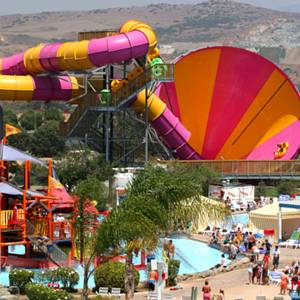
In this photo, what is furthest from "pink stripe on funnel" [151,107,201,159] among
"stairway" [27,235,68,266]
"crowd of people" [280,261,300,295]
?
"crowd of people" [280,261,300,295]

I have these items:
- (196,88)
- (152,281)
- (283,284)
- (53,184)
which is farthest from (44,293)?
(196,88)

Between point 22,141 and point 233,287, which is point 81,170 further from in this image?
point 22,141

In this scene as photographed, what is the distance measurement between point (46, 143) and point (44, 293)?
163ft

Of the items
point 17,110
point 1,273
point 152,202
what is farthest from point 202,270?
point 17,110

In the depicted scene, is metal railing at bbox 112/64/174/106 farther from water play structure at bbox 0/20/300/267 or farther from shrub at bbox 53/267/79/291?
shrub at bbox 53/267/79/291

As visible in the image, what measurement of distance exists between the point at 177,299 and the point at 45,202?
19.2ft

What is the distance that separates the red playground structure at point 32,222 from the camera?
24719 mm

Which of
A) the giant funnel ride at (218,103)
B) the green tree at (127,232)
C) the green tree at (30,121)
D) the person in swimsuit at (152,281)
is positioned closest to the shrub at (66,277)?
the person in swimsuit at (152,281)

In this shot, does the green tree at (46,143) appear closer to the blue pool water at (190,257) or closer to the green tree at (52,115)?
the green tree at (52,115)

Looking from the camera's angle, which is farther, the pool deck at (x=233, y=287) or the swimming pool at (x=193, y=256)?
the swimming pool at (x=193, y=256)

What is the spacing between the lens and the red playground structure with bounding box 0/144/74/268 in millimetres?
24719

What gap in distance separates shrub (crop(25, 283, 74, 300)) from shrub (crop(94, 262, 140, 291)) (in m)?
2.46

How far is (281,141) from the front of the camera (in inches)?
Result: 1891

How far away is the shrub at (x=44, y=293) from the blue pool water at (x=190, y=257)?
13.1ft
